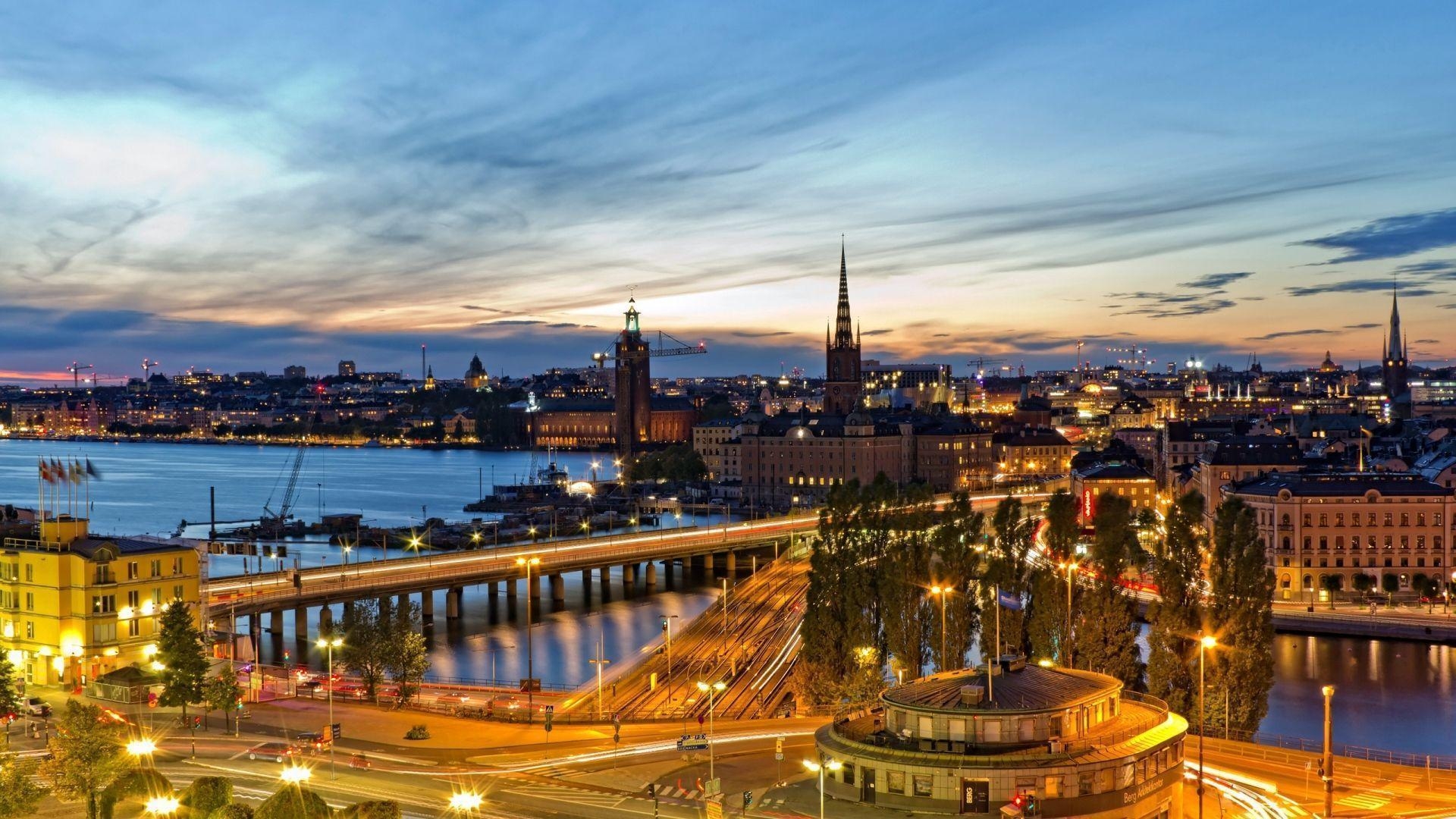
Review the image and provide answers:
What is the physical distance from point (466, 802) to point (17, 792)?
15.2 feet

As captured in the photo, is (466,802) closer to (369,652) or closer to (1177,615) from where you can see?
(369,652)

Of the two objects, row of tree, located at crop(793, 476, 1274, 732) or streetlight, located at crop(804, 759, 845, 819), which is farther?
row of tree, located at crop(793, 476, 1274, 732)

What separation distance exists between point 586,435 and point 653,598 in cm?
10100

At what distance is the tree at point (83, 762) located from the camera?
15.2 m

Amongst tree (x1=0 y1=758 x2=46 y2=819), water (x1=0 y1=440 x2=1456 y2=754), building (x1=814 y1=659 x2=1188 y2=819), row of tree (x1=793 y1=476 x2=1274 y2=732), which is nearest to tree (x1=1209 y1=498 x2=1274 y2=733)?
row of tree (x1=793 y1=476 x2=1274 y2=732)

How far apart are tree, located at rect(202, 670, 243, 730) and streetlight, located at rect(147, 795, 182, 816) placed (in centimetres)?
482

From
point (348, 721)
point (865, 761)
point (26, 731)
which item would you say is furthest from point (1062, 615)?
point (26, 731)

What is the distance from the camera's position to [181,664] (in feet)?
67.1

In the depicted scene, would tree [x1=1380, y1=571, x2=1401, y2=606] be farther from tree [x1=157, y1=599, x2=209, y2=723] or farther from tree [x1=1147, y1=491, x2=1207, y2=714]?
tree [x1=157, y1=599, x2=209, y2=723]

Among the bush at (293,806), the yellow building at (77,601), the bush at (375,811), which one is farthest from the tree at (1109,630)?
the yellow building at (77,601)

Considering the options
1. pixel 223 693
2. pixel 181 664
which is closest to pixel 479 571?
pixel 181 664

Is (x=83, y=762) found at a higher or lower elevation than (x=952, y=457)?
lower

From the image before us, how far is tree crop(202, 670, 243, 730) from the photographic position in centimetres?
1978

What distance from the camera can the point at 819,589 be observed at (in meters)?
26.5
